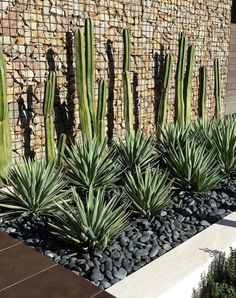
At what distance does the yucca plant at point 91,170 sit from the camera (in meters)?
4.47

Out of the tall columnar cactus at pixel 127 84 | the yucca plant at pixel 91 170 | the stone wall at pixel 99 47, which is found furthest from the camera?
the tall columnar cactus at pixel 127 84

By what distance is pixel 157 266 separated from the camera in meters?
3.03

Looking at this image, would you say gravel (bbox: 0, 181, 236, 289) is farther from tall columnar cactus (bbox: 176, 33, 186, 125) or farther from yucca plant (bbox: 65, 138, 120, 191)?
tall columnar cactus (bbox: 176, 33, 186, 125)

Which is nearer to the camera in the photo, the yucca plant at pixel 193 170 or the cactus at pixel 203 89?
the yucca plant at pixel 193 170

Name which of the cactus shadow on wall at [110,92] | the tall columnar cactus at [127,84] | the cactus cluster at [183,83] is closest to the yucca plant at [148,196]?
the tall columnar cactus at [127,84]

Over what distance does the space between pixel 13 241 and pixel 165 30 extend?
557cm

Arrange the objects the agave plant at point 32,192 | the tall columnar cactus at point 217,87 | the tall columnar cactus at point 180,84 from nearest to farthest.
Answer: the agave plant at point 32,192 → the tall columnar cactus at point 180,84 → the tall columnar cactus at point 217,87

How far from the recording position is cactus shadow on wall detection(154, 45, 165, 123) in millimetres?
7656

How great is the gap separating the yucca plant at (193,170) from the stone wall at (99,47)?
6.97ft

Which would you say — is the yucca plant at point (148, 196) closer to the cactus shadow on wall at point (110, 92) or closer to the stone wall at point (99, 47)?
the stone wall at point (99, 47)

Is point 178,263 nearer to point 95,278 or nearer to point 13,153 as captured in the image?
point 95,278

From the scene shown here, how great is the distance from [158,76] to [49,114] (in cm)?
309

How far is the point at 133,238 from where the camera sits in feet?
11.7

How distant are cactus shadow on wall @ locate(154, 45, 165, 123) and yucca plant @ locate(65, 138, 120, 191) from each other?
3.35 m
